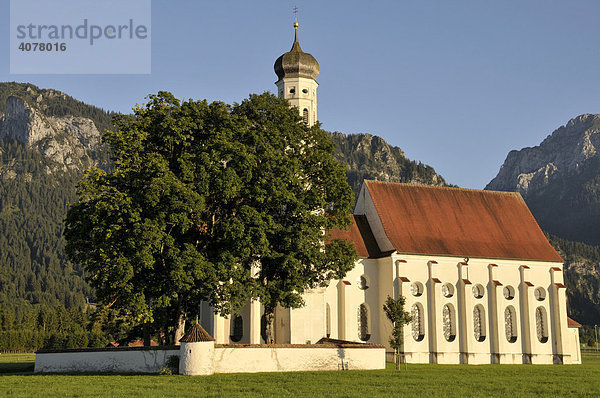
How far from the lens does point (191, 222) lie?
3538cm

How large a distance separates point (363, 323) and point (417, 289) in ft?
16.1

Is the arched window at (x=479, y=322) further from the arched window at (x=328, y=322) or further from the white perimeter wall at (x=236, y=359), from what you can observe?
the white perimeter wall at (x=236, y=359)

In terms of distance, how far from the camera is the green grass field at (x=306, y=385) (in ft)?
80.1

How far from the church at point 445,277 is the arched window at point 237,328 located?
601cm

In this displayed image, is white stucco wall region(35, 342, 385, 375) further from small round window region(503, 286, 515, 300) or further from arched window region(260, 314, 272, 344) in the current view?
small round window region(503, 286, 515, 300)

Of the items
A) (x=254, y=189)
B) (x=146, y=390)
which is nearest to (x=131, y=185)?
(x=254, y=189)

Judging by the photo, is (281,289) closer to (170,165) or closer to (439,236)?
(170,165)

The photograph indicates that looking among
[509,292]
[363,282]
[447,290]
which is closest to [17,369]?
[363,282]

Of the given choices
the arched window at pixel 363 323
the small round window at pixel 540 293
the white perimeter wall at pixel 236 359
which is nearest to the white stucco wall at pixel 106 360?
the white perimeter wall at pixel 236 359

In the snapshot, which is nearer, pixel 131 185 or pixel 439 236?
pixel 131 185

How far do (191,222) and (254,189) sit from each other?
154 inches

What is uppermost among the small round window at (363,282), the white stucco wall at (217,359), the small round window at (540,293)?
the small round window at (363,282)

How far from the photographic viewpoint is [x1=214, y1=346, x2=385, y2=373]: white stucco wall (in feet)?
110

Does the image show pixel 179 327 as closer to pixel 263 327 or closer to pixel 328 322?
pixel 263 327
